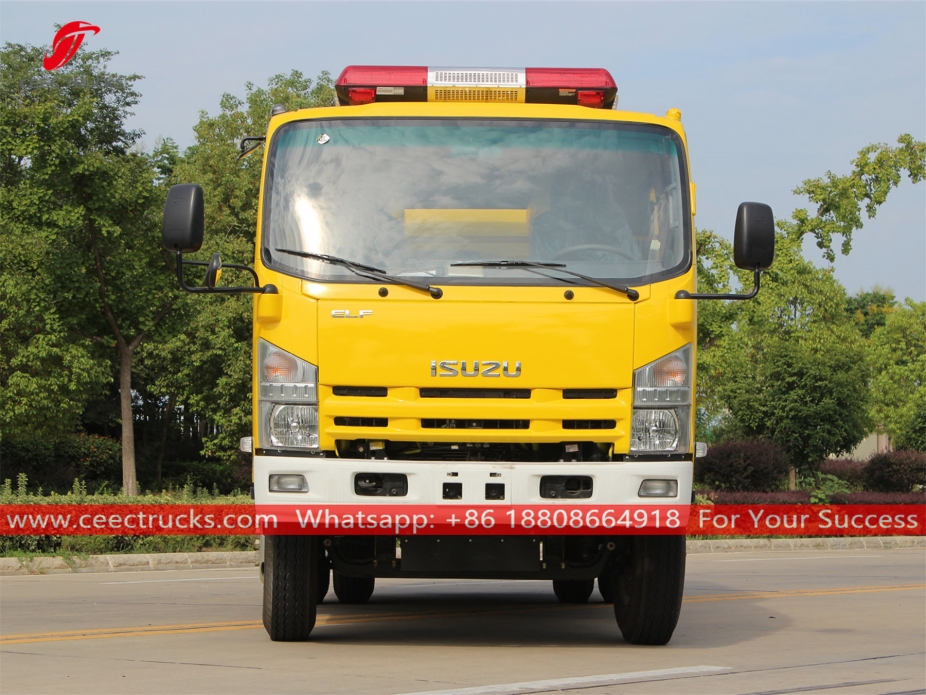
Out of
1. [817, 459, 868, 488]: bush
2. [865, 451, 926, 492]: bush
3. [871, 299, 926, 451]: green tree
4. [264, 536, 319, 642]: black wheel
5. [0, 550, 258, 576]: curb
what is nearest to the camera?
[264, 536, 319, 642]: black wheel

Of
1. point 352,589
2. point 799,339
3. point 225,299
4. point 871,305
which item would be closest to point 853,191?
point 799,339

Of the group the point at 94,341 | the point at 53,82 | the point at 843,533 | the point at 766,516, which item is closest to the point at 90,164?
the point at 94,341

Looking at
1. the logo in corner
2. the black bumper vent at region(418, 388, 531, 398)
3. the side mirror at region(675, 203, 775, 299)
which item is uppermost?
the logo in corner

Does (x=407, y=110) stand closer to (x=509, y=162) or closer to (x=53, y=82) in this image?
(x=509, y=162)

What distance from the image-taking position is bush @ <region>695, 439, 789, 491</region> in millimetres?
28000

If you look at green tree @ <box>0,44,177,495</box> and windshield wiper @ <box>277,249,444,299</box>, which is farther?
green tree @ <box>0,44,177,495</box>

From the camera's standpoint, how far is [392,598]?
40.8ft

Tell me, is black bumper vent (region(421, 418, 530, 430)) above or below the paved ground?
above

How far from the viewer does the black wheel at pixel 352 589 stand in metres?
11.5

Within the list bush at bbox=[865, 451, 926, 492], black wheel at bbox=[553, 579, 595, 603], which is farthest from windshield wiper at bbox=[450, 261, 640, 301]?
bush at bbox=[865, 451, 926, 492]

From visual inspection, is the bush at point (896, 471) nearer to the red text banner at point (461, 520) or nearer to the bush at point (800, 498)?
the bush at point (800, 498)

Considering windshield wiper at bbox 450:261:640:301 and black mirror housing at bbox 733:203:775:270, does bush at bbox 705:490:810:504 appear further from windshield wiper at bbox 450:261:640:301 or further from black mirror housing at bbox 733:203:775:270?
windshield wiper at bbox 450:261:640:301

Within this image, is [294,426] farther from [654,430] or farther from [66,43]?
[66,43]

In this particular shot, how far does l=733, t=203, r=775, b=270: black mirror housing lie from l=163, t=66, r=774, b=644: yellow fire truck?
0.01m
